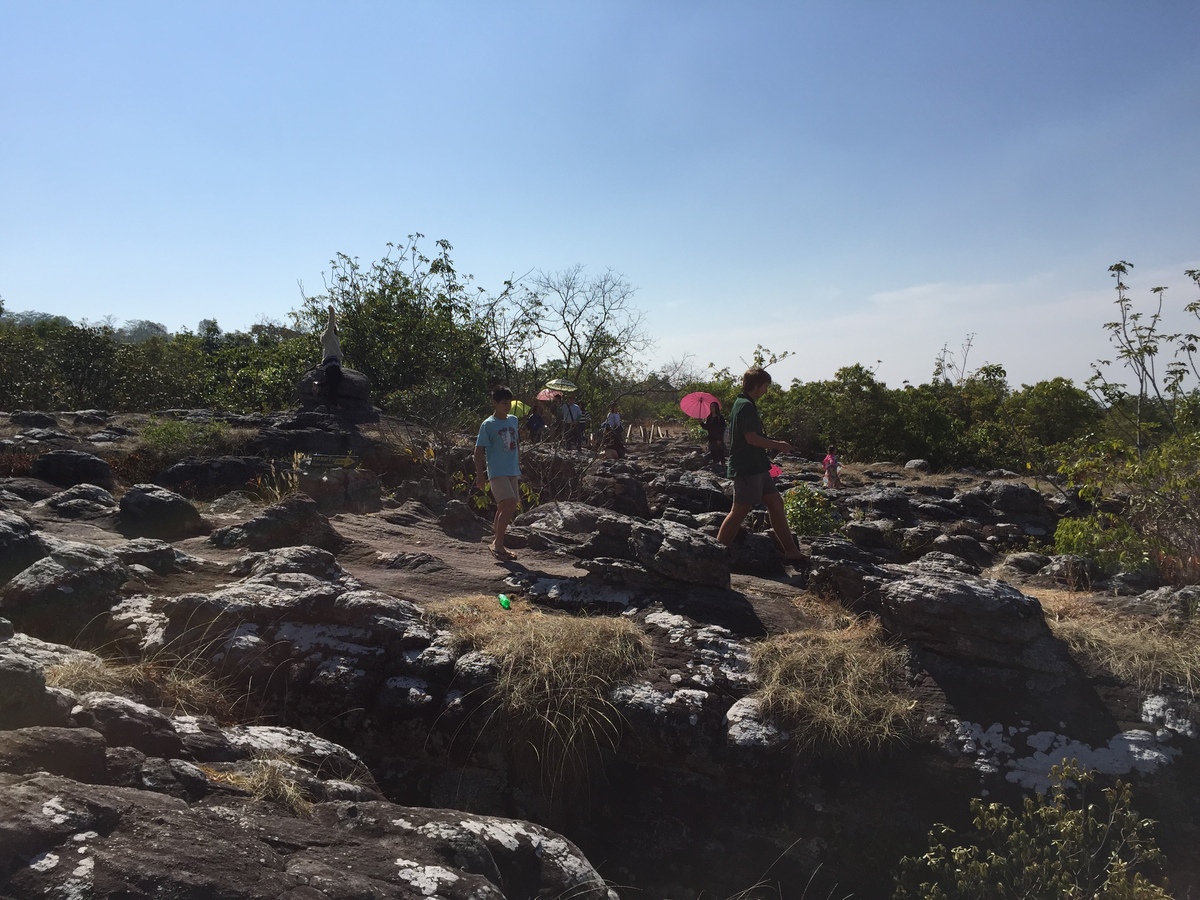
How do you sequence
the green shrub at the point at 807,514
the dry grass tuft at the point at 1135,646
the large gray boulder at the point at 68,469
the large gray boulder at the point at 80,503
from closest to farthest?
the dry grass tuft at the point at 1135,646
the large gray boulder at the point at 80,503
the large gray boulder at the point at 68,469
the green shrub at the point at 807,514

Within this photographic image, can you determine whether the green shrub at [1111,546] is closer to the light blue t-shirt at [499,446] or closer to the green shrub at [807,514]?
the green shrub at [807,514]

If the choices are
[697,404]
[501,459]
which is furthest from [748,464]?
[697,404]

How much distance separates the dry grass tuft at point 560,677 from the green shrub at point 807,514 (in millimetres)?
4489

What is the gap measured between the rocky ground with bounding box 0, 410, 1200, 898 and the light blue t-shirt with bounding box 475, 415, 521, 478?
82 cm

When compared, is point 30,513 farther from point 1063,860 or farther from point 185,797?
point 1063,860

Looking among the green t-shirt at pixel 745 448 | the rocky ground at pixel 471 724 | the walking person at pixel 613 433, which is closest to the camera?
the rocky ground at pixel 471 724

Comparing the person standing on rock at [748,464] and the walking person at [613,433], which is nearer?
the person standing on rock at [748,464]

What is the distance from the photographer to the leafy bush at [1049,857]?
3.42 m

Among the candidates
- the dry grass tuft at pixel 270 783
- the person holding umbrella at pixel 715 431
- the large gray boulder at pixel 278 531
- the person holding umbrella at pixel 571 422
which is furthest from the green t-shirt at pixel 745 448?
the person holding umbrella at pixel 715 431

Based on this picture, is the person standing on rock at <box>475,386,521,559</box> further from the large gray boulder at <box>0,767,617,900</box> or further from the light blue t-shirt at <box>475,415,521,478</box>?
the large gray boulder at <box>0,767,617,900</box>

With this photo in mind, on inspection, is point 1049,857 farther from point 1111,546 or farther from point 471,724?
point 1111,546

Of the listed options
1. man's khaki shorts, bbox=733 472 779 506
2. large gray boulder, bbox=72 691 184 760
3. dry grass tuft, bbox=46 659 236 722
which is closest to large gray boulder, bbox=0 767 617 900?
large gray boulder, bbox=72 691 184 760

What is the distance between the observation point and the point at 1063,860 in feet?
11.6

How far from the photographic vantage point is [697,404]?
52.5 feet
